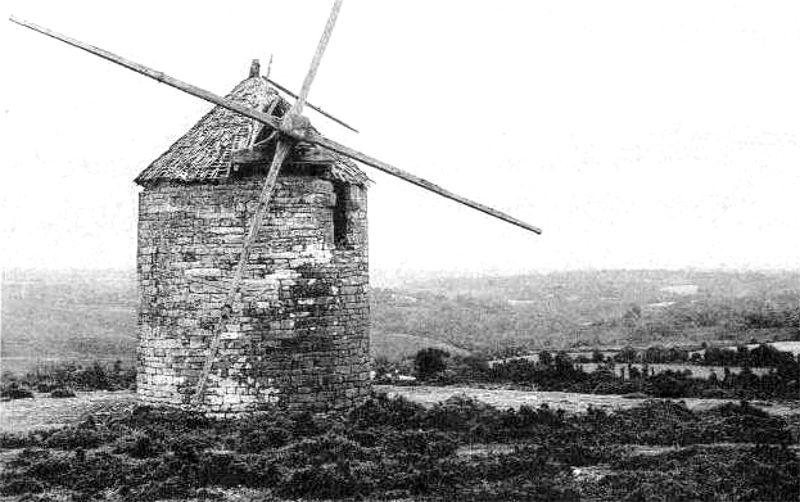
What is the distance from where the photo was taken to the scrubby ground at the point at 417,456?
36.1 feet

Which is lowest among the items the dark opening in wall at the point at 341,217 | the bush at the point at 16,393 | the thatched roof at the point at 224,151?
the bush at the point at 16,393

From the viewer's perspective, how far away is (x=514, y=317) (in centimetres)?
4209

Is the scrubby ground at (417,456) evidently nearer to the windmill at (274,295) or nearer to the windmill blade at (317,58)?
the windmill at (274,295)

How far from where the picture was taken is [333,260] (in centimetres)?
1591

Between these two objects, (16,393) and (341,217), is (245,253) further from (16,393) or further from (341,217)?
(16,393)

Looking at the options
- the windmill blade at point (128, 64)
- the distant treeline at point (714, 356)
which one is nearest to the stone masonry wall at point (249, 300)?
the windmill blade at point (128, 64)

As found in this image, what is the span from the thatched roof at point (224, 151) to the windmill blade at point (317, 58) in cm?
70

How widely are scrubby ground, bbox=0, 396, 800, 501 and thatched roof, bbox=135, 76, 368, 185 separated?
13.1 ft

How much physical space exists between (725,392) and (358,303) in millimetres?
7827

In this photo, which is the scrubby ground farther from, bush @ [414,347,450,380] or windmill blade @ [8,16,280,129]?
bush @ [414,347,450,380]

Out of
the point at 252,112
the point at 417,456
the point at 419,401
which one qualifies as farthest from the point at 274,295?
the point at 419,401

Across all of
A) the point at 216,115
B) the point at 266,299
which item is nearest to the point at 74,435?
the point at 266,299

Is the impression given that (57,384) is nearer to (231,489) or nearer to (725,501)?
(231,489)

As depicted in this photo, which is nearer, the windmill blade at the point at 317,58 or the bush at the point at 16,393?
the windmill blade at the point at 317,58
